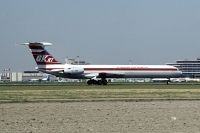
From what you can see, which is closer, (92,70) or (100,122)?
(100,122)

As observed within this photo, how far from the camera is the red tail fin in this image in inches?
4630

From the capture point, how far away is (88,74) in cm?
11494

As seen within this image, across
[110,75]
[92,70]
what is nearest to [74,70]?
[92,70]

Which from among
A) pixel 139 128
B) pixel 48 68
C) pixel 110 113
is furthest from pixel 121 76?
pixel 139 128

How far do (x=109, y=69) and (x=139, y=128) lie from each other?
307 ft

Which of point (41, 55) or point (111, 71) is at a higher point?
point (41, 55)

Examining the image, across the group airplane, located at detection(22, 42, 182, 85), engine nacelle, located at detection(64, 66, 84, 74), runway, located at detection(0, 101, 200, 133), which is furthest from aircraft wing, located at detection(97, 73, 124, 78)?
runway, located at detection(0, 101, 200, 133)

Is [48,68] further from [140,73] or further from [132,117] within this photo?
[132,117]

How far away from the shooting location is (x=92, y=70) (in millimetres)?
114938

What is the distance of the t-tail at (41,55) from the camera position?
386 feet

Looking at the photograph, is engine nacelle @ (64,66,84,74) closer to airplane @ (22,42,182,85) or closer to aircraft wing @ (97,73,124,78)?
airplane @ (22,42,182,85)

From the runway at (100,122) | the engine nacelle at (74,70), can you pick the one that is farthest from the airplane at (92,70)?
the runway at (100,122)

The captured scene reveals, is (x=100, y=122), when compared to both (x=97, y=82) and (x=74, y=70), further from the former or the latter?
(x=74, y=70)

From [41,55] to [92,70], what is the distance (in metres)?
12.8
